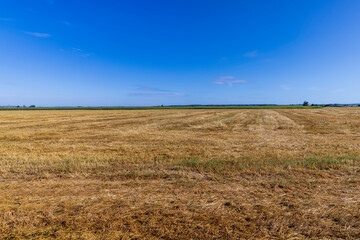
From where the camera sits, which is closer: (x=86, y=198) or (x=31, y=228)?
(x=31, y=228)

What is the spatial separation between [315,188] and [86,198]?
652 cm

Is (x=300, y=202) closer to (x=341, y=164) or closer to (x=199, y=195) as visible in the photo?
(x=199, y=195)

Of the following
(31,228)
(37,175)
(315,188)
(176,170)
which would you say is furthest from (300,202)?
(37,175)

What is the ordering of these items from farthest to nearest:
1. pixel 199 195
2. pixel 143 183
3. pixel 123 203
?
pixel 143 183
pixel 199 195
pixel 123 203

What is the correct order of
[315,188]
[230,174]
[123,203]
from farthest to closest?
[230,174] < [315,188] < [123,203]

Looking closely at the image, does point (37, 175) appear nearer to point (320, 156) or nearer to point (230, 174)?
point (230, 174)

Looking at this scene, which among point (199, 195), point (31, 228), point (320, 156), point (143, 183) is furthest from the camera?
point (320, 156)

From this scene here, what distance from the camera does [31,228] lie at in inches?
139

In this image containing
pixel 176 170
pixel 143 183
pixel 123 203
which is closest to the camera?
pixel 123 203

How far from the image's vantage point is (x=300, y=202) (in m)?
4.41

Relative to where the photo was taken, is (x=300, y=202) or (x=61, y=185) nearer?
(x=300, y=202)

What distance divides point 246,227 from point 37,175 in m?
7.03

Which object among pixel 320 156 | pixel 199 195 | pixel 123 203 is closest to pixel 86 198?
pixel 123 203

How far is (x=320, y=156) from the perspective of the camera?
26.9ft
